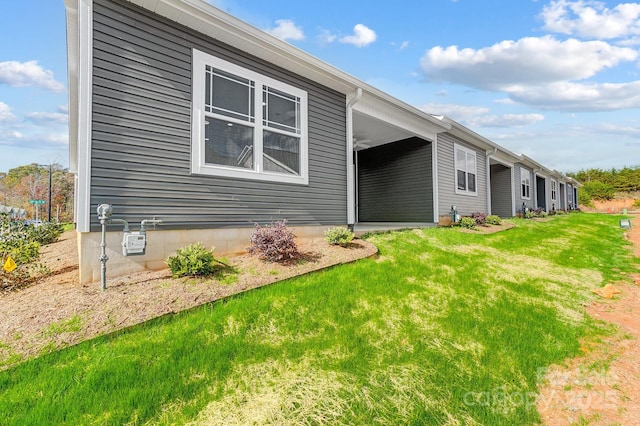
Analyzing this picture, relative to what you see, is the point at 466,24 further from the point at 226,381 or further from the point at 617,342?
the point at 226,381

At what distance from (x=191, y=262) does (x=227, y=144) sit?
216 cm

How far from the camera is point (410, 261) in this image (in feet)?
18.0

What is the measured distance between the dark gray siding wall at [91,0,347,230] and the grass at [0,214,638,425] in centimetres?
183

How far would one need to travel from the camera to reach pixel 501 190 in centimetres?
1675

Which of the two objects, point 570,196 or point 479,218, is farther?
point 570,196

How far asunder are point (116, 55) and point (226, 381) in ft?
14.3

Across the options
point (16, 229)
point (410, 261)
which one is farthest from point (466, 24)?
point (16, 229)

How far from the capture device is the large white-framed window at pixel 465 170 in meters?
11.4

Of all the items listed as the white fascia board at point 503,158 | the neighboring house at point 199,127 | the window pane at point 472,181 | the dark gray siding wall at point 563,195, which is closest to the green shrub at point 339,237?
the neighboring house at point 199,127

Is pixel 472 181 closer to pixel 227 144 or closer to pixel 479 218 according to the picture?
pixel 479 218

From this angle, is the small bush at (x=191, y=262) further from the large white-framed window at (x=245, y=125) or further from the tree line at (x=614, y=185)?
the tree line at (x=614, y=185)


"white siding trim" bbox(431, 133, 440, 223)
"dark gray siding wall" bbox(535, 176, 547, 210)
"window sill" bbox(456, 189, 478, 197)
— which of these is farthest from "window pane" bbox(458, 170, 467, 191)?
"dark gray siding wall" bbox(535, 176, 547, 210)

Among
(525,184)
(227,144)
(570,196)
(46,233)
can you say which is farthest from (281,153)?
(570,196)

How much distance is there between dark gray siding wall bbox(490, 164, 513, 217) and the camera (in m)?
16.4
